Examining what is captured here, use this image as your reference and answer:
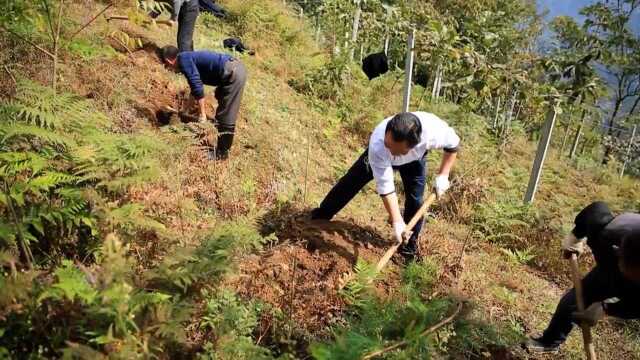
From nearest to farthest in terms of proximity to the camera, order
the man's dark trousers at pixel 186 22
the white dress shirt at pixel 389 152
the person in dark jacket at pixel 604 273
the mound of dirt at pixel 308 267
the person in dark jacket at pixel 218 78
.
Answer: the person in dark jacket at pixel 604 273
the mound of dirt at pixel 308 267
the white dress shirt at pixel 389 152
the person in dark jacket at pixel 218 78
the man's dark trousers at pixel 186 22

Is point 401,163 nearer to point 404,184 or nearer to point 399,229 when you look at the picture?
point 404,184

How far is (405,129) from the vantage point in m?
3.41

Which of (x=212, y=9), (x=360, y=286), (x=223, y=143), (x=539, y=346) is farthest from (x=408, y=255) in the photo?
(x=212, y=9)

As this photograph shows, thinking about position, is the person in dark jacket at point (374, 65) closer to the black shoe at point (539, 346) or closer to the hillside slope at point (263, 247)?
the hillside slope at point (263, 247)

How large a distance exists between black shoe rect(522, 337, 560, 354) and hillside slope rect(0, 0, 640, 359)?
0.38 feet

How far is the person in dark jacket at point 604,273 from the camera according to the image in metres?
2.98

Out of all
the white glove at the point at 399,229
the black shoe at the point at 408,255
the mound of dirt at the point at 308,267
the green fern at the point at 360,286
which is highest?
the white glove at the point at 399,229

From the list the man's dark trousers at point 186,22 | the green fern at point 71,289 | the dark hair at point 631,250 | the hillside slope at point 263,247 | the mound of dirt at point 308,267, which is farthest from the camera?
the man's dark trousers at point 186,22

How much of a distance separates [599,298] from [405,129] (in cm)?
209

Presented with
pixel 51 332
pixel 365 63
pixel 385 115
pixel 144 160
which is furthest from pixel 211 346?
pixel 365 63

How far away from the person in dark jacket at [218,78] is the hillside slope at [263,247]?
517 mm

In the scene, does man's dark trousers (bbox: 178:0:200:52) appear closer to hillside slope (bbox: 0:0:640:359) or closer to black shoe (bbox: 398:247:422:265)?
hillside slope (bbox: 0:0:640:359)

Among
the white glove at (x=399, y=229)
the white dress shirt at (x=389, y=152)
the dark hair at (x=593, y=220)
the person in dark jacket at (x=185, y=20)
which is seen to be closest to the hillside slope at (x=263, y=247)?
the white glove at (x=399, y=229)

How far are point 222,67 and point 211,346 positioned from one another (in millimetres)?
3712
